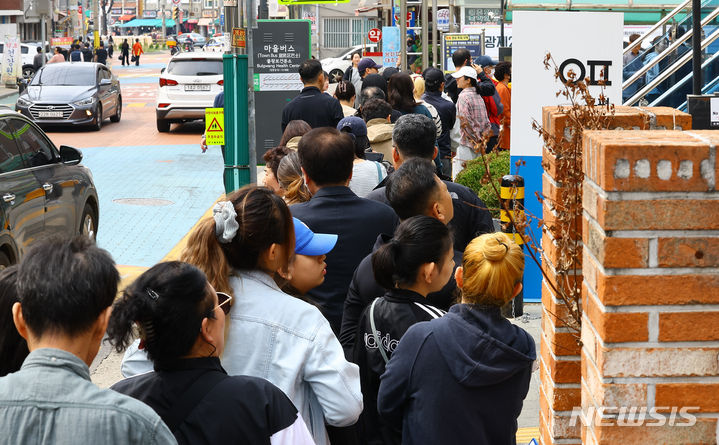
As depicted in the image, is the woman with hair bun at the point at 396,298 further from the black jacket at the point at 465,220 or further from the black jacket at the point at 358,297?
the black jacket at the point at 465,220

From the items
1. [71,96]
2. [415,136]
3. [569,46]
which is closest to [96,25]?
[71,96]

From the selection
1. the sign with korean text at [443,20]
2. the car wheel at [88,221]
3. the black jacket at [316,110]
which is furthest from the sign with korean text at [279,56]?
the sign with korean text at [443,20]

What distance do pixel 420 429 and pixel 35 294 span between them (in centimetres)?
164

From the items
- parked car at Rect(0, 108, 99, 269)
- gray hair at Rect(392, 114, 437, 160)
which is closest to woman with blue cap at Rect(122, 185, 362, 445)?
gray hair at Rect(392, 114, 437, 160)

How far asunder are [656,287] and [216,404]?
127 centimetres

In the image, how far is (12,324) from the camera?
2.91 metres

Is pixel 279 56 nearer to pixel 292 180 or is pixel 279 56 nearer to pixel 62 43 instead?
pixel 292 180

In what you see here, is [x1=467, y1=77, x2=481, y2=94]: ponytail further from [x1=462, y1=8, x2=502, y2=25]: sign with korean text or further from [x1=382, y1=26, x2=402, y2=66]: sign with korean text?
[x1=462, y1=8, x2=502, y2=25]: sign with korean text

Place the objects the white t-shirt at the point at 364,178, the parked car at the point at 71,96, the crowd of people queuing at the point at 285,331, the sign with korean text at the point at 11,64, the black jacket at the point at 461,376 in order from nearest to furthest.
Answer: the crowd of people queuing at the point at 285,331 → the black jacket at the point at 461,376 → the white t-shirt at the point at 364,178 → the parked car at the point at 71,96 → the sign with korean text at the point at 11,64

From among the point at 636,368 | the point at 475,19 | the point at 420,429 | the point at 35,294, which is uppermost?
the point at 475,19

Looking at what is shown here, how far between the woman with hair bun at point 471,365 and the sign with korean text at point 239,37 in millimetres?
6471

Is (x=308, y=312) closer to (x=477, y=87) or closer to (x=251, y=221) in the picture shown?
(x=251, y=221)

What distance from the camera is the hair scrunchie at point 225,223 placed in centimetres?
341

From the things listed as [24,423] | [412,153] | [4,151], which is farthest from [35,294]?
[4,151]
